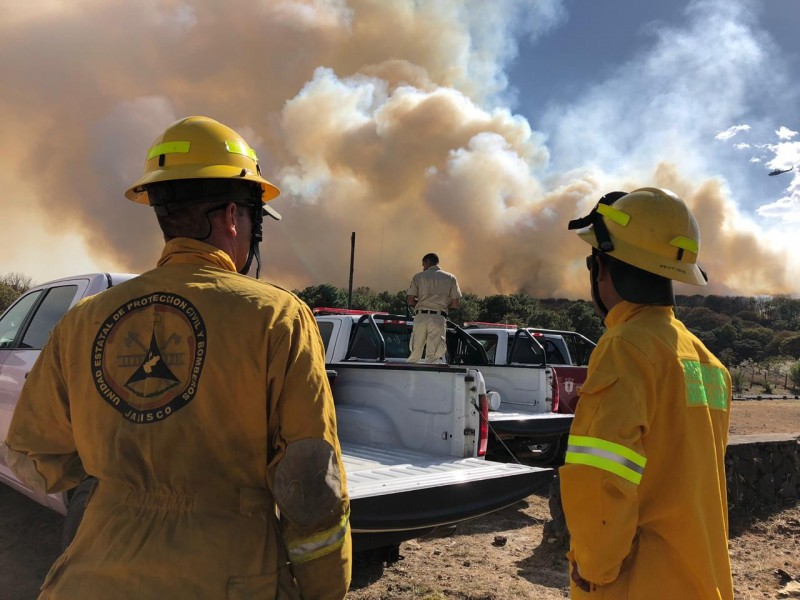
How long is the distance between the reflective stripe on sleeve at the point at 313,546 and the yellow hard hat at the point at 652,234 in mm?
1141

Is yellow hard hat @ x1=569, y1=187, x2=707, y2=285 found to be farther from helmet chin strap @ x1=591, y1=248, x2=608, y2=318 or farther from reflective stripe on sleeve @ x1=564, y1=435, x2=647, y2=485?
reflective stripe on sleeve @ x1=564, y1=435, x2=647, y2=485

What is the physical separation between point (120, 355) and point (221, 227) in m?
0.40

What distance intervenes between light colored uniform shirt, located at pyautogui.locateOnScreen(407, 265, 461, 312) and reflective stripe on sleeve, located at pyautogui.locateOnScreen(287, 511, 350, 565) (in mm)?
6840

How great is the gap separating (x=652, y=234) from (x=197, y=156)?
131 centimetres

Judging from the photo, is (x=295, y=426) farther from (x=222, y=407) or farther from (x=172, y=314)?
(x=172, y=314)

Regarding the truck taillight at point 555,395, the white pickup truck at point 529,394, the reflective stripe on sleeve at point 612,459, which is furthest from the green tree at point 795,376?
the reflective stripe on sleeve at point 612,459

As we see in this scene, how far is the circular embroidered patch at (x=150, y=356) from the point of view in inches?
52.5

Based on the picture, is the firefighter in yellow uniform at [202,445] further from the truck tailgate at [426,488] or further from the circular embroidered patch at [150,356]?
the truck tailgate at [426,488]

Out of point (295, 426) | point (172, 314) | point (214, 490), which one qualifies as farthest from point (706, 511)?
point (172, 314)

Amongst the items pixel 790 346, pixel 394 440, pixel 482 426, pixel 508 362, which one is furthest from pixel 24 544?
pixel 790 346

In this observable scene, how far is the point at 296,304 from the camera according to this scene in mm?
1462

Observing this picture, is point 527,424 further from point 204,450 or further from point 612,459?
point 204,450

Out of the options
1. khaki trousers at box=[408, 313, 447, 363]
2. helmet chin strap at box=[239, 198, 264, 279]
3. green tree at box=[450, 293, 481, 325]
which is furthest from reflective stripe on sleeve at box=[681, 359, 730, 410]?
green tree at box=[450, 293, 481, 325]

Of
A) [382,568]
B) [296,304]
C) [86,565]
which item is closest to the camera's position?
[86,565]
